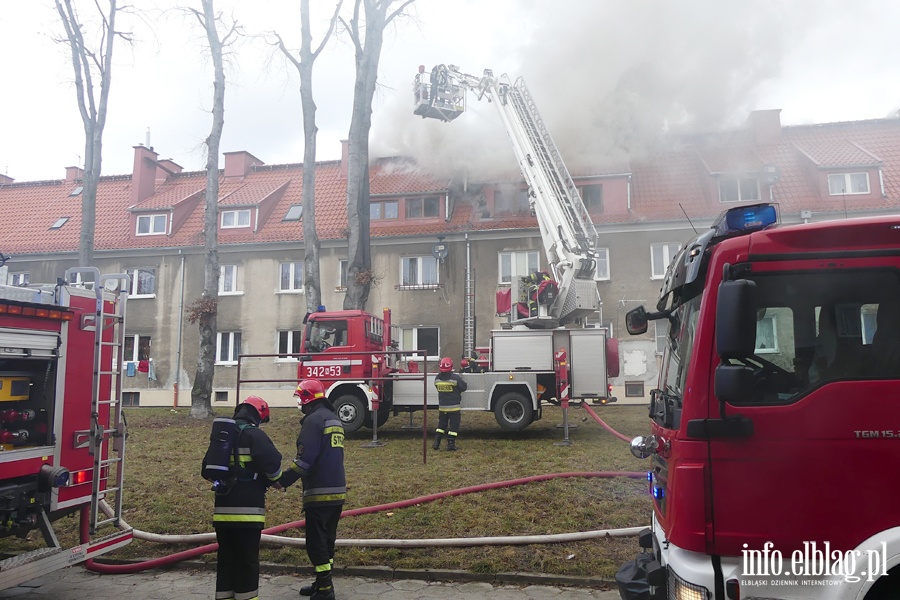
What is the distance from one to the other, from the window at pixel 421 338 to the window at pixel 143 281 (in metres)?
9.66

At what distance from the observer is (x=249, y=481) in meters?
4.18

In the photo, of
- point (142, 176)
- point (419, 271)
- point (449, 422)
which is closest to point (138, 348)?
point (142, 176)

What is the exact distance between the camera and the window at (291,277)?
74.8ft

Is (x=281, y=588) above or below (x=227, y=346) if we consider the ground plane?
below

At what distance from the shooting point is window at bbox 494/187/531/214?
22266 millimetres

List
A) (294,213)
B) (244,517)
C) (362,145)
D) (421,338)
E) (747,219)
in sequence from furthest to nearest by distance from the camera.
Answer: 1. (294,213)
2. (421,338)
3. (362,145)
4. (244,517)
5. (747,219)

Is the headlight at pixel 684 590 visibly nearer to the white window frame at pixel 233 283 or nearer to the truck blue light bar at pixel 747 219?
the truck blue light bar at pixel 747 219

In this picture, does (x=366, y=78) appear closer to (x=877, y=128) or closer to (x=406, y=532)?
(x=406, y=532)

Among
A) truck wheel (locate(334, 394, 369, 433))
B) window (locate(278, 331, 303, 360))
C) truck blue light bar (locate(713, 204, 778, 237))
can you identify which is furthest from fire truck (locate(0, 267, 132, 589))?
window (locate(278, 331, 303, 360))

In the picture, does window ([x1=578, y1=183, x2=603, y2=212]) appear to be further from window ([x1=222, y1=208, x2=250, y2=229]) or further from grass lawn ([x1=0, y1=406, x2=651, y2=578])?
window ([x1=222, y1=208, x2=250, y2=229])

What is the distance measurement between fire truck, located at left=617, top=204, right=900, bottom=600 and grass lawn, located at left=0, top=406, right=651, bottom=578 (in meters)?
2.57

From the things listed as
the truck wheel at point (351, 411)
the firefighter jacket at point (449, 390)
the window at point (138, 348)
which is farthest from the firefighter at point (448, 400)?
the window at point (138, 348)

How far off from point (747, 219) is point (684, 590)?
1.74m

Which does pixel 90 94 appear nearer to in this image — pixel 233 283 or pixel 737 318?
pixel 233 283
